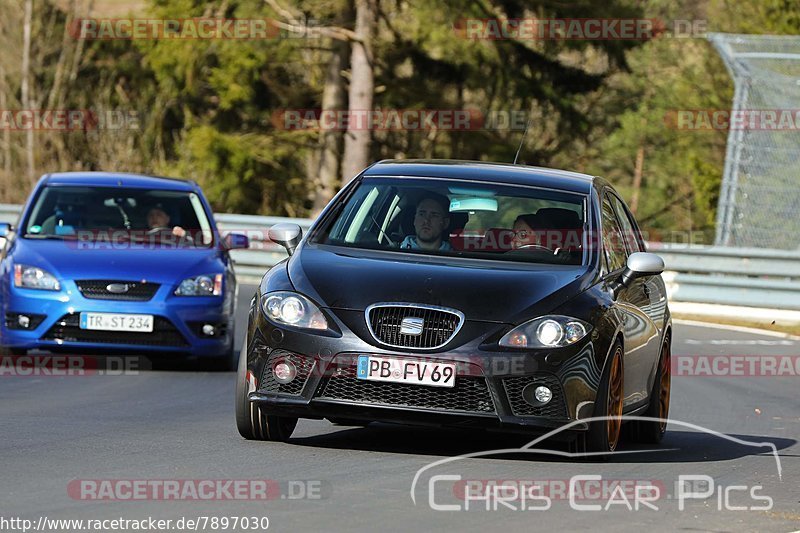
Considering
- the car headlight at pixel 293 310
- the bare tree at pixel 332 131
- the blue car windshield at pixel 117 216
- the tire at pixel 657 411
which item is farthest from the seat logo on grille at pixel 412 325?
the bare tree at pixel 332 131

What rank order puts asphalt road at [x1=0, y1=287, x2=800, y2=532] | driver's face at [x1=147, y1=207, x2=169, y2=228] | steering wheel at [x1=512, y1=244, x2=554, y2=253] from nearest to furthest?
1. asphalt road at [x1=0, y1=287, x2=800, y2=532]
2. steering wheel at [x1=512, y1=244, x2=554, y2=253]
3. driver's face at [x1=147, y1=207, x2=169, y2=228]

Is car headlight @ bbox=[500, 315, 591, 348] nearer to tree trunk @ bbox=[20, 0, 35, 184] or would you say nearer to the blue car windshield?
the blue car windshield

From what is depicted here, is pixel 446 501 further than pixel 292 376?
No

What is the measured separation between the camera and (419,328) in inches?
304

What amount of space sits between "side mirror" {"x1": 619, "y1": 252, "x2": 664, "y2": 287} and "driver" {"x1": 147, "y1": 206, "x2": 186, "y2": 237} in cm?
580

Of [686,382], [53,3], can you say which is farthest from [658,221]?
[686,382]

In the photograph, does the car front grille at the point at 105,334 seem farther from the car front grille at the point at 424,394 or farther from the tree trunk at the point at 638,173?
the tree trunk at the point at 638,173

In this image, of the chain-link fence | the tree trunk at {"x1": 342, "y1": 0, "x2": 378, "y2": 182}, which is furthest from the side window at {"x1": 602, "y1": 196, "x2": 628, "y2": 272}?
the tree trunk at {"x1": 342, "y1": 0, "x2": 378, "y2": 182}

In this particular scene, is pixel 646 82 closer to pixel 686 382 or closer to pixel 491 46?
pixel 491 46

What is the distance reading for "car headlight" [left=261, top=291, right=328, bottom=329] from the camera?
7.89 metres

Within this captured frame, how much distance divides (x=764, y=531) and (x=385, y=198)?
10.8 ft

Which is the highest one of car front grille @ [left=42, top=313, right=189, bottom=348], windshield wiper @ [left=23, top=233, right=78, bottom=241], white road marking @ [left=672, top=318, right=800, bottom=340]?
windshield wiper @ [left=23, top=233, right=78, bottom=241]

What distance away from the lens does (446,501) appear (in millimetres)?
6781

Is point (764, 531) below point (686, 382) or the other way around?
the other way around
